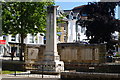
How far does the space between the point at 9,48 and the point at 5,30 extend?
24100 mm

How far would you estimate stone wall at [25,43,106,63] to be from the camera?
2472 cm

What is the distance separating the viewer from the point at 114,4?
38.9 meters

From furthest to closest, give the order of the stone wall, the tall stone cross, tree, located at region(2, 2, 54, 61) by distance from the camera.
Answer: tree, located at region(2, 2, 54, 61), the stone wall, the tall stone cross

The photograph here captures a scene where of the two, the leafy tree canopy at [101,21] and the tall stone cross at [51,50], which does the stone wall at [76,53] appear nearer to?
the tall stone cross at [51,50]

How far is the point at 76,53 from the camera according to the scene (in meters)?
25.7

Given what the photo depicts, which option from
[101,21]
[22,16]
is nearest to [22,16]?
[22,16]

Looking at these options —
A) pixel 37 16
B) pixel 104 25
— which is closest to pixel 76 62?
pixel 37 16

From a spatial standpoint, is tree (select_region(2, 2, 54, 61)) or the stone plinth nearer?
the stone plinth

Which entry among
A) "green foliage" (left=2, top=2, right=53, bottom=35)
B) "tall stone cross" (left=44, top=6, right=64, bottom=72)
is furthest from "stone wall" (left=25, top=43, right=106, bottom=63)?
"tall stone cross" (left=44, top=6, right=64, bottom=72)

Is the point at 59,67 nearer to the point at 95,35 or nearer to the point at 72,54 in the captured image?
the point at 72,54

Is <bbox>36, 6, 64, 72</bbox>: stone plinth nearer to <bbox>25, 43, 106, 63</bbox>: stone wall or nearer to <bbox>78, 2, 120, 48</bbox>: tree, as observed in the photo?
<bbox>25, 43, 106, 63</bbox>: stone wall

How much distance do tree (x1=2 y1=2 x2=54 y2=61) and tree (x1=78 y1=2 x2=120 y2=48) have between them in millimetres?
11578

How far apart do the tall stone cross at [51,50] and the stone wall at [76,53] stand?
5119mm

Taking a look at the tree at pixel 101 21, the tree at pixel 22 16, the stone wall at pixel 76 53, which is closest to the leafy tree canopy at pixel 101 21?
the tree at pixel 101 21
